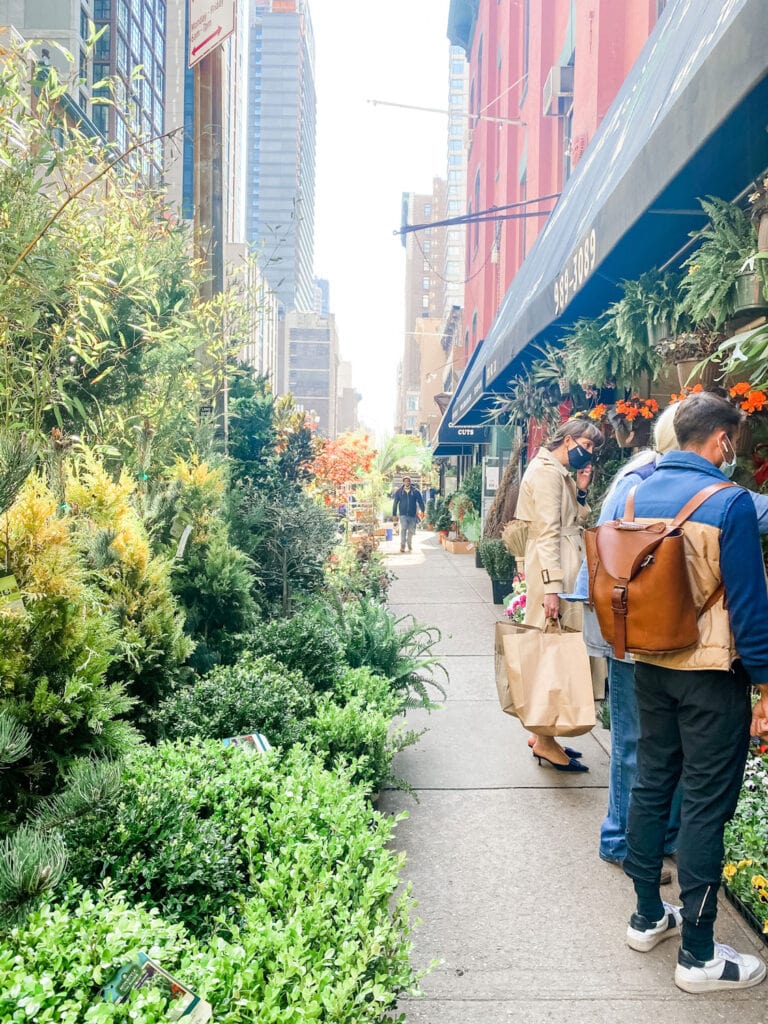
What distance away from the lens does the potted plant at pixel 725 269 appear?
3.45 meters

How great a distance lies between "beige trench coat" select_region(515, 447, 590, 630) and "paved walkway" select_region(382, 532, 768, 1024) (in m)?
0.94

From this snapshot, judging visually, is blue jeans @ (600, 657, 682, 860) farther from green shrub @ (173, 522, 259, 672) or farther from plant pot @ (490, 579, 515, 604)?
plant pot @ (490, 579, 515, 604)

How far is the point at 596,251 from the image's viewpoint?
4.14 m

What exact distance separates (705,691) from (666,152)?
6.53 ft

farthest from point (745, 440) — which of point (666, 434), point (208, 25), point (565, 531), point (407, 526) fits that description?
point (407, 526)

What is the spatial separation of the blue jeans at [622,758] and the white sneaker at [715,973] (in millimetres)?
641

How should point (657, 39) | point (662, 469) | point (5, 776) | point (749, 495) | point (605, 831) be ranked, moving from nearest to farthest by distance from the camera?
point (5, 776) < point (749, 495) < point (662, 469) < point (605, 831) < point (657, 39)

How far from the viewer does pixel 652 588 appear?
102 inches

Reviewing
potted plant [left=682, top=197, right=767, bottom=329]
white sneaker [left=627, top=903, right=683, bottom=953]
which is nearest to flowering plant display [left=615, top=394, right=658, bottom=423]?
potted plant [left=682, top=197, right=767, bottom=329]

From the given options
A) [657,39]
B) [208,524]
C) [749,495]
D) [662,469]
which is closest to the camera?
[749,495]

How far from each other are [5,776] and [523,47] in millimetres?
16326

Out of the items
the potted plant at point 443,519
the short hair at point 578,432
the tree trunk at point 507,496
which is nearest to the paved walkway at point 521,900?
the short hair at point 578,432

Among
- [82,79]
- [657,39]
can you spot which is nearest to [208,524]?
[82,79]

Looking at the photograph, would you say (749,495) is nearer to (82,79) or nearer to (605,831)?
(605,831)
